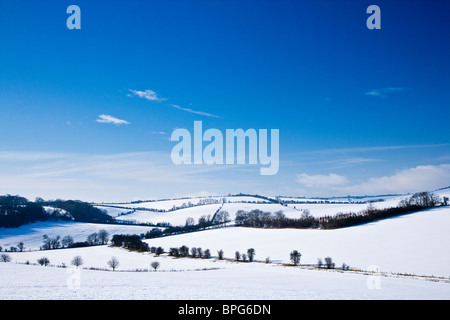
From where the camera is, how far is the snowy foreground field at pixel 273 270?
79.3 ft

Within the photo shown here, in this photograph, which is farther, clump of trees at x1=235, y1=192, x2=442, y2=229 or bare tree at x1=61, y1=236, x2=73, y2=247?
bare tree at x1=61, y1=236, x2=73, y2=247

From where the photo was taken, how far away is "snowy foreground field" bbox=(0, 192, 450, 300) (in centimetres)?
2416

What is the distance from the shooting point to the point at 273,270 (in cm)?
5100

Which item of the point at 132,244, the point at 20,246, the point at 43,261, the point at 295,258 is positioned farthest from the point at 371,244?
the point at 20,246

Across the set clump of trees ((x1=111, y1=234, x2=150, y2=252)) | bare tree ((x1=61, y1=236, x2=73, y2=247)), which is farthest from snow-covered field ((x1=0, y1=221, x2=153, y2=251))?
clump of trees ((x1=111, y1=234, x2=150, y2=252))

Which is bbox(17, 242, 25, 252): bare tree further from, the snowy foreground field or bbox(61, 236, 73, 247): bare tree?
bbox(61, 236, 73, 247): bare tree

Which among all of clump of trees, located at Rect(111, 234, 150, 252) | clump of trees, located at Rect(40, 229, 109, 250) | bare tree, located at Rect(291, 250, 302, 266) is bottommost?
clump of trees, located at Rect(40, 229, 109, 250)

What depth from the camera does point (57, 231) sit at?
15512cm

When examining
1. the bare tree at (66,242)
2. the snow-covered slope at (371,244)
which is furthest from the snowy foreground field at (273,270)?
the bare tree at (66,242)

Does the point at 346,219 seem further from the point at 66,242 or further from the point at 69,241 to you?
the point at 66,242
